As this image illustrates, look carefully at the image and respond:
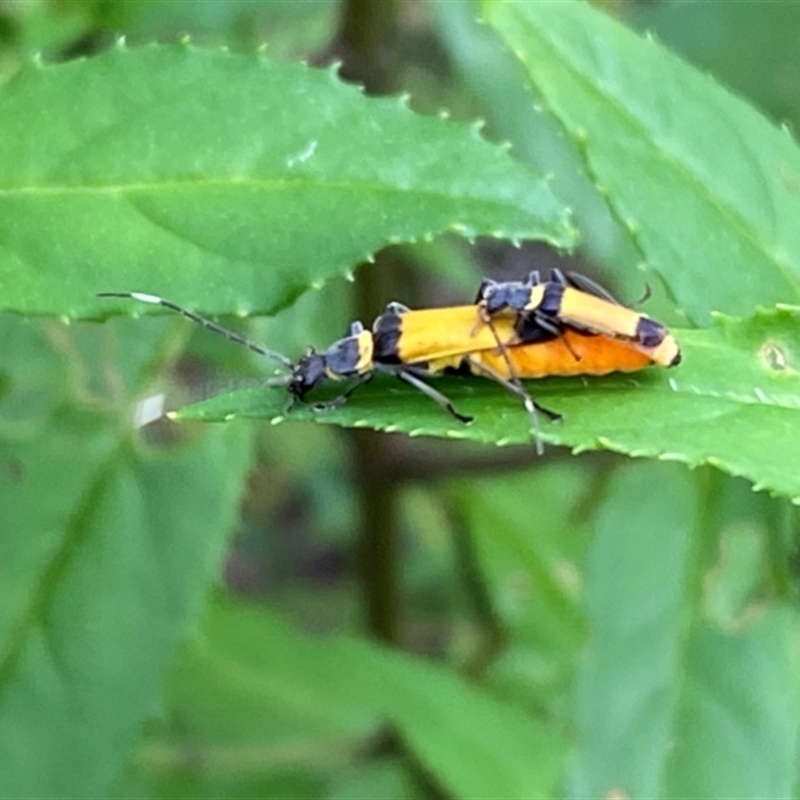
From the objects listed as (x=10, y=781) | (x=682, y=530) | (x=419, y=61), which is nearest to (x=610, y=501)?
(x=682, y=530)

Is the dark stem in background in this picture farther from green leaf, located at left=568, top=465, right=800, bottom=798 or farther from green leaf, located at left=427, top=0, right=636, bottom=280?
green leaf, located at left=568, top=465, right=800, bottom=798

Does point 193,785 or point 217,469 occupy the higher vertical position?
point 217,469

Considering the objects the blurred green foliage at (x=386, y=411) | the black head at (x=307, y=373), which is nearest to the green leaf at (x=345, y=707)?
the blurred green foliage at (x=386, y=411)

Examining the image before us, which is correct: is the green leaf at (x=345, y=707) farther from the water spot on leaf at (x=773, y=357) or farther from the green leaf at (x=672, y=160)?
the water spot on leaf at (x=773, y=357)

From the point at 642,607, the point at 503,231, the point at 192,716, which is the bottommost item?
the point at 642,607

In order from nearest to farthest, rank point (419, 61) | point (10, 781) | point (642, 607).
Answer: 1. point (10, 781)
2. point (642, 607)
3. point (419, 61)

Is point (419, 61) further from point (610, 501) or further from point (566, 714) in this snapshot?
point (566, 714)
